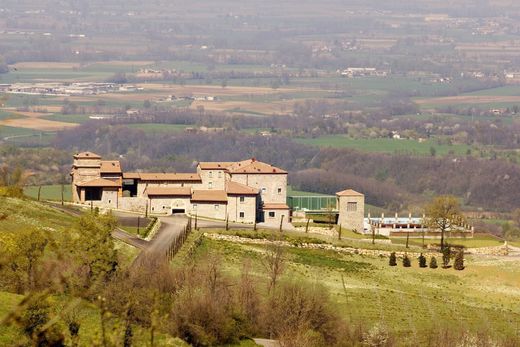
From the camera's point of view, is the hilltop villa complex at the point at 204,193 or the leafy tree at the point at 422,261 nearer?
the leafy tree at the point at 422,261

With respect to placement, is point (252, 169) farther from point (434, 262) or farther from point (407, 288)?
point (407, 288)

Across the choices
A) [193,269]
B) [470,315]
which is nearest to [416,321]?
[470,315]

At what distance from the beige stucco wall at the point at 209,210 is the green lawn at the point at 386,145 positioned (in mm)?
78153

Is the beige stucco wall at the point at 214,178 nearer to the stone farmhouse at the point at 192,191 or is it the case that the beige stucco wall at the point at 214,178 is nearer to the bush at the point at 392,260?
the stone farmhouse at the point at 192,191

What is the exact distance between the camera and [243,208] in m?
59.8

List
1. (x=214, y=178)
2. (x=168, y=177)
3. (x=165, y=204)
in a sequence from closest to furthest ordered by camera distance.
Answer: (x=165, y=204)
(x=168, y=177)
(x=214, y=178)

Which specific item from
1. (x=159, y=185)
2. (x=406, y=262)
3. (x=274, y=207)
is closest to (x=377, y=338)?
(x=406, y=262)

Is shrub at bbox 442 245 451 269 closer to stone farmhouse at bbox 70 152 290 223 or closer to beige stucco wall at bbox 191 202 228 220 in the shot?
stone farmhouse at bbox 70 152 290 223

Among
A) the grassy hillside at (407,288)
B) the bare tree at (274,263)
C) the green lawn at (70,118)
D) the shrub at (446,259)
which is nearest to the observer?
the grassy hillside at (407,288)

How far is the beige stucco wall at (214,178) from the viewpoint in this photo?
6222 centimetres

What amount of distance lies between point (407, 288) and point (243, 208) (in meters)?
13.3

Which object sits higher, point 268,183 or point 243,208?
point 268,183

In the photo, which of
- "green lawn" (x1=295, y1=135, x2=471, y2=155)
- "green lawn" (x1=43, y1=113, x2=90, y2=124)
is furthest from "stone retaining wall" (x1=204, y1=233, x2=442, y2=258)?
"green lawn" (x1=43, y1=113, x2=90, y2=124)

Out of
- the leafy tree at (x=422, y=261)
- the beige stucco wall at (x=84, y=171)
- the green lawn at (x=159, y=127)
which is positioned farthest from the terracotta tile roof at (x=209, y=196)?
the green lawn at (x=159, y=127)
